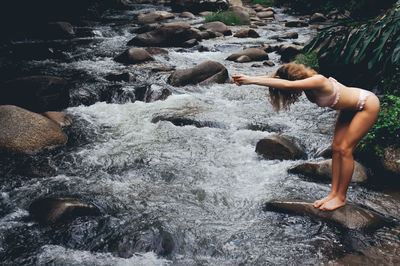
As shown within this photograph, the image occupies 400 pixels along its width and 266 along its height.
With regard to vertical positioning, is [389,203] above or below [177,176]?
above

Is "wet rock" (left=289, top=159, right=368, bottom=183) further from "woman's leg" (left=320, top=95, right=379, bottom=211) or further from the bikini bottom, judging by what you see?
the bikini bottom

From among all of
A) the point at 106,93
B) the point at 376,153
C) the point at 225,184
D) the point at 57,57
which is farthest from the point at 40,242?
the point at 57,57

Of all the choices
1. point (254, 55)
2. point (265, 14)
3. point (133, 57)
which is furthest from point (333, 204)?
point (265, 14)

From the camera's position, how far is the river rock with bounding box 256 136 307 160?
541cm

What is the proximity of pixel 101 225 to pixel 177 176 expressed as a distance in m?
1.40

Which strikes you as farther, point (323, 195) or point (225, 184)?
point (225, 184)

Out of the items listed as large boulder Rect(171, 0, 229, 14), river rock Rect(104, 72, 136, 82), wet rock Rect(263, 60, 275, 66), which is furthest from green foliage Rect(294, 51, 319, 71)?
large boulder Rect(171, 0, 229, 14)

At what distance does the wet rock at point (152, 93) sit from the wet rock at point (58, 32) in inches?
318

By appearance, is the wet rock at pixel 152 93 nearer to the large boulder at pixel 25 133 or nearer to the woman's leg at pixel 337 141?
the large boulder at pixel 25 133

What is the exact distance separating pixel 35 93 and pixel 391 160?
6.33 metres

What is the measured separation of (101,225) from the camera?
13.1 feet

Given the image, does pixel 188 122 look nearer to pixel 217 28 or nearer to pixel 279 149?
pixel 279 149

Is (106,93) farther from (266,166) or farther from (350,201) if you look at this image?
(350,201)

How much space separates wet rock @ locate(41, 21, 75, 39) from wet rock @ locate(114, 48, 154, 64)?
16.3 ft
